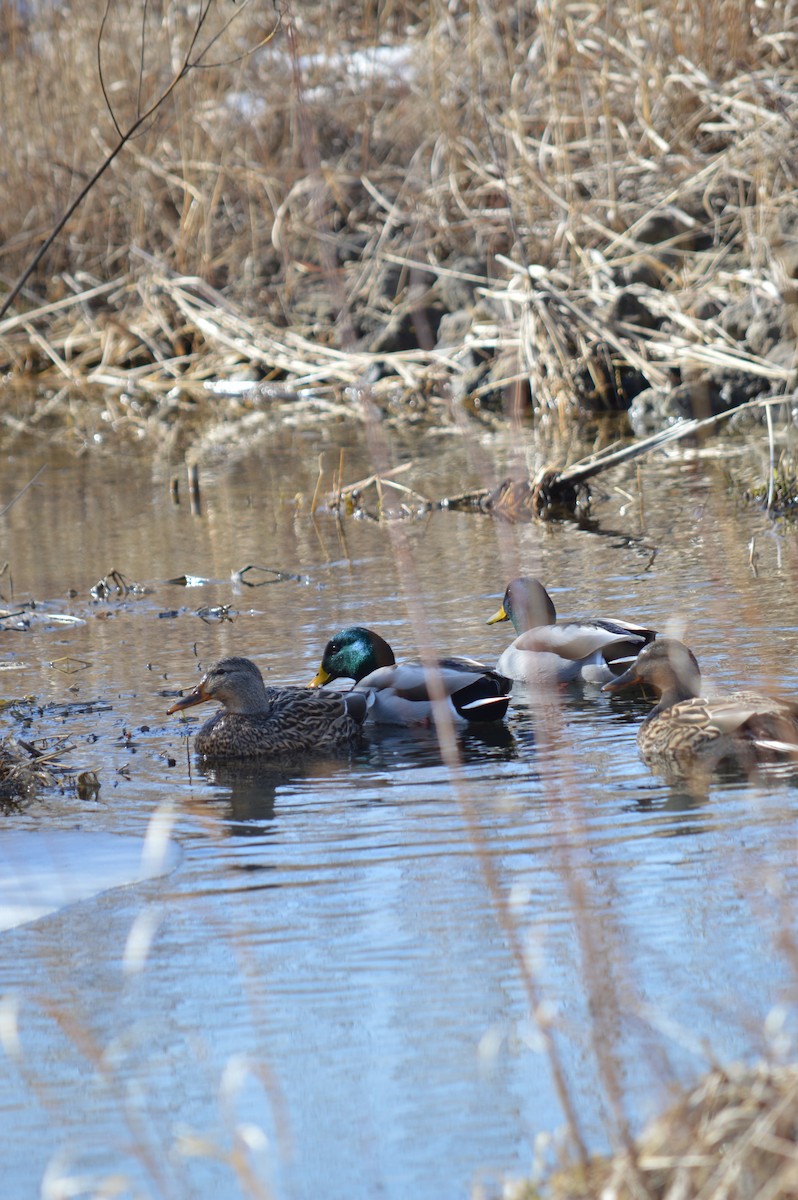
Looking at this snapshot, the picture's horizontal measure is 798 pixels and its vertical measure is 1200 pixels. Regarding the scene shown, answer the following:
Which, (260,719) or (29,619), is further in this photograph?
(29,619)

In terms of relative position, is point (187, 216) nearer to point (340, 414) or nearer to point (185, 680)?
point (340, 414)

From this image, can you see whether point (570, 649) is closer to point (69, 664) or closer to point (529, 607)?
point (529, 607)

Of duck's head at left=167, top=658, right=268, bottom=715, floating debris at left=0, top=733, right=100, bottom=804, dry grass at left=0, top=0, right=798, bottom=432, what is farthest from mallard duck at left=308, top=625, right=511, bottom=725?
dry grass at left=0, top=0, right=798, bottom=432

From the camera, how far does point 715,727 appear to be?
537cm

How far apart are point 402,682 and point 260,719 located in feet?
1.73

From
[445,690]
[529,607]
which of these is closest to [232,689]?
[445,690]

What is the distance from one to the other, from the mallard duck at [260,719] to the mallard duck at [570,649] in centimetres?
69

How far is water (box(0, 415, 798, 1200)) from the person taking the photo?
3.10 m

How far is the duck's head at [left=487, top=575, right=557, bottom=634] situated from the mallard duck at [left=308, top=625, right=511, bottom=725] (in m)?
0.36

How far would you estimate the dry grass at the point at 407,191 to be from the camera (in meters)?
13.9

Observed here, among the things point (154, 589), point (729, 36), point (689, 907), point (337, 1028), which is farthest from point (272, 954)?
point (729, 36)

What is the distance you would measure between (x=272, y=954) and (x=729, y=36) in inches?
515

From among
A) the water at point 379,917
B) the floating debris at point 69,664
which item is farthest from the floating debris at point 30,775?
the floating debris at point 69,664

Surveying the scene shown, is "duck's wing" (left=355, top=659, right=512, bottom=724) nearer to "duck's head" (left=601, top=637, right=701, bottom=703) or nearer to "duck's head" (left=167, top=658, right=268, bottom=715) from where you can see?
"duck's head" (left=167, top=658, right=268, bottom=715)
